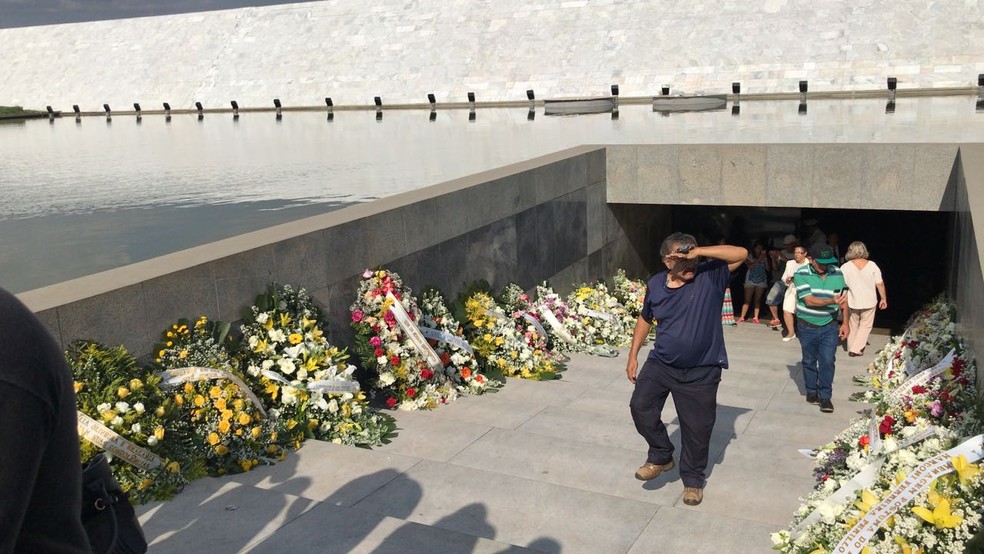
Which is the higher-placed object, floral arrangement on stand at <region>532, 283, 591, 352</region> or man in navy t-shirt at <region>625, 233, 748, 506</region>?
man in navy t-shirt at <region>625, 233, 748, 506</region>

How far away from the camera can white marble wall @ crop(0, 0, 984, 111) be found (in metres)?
34.8

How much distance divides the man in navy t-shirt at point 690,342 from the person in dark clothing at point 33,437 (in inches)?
148

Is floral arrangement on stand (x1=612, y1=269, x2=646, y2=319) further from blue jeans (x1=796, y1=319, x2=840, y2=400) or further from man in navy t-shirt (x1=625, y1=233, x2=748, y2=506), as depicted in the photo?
man in navy t-shirt (x1=625, y1=233, x2=748, y2=506)

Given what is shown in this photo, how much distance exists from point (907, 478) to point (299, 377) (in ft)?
12.5

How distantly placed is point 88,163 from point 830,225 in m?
15.8

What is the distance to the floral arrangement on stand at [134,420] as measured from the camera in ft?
Result: 15.5

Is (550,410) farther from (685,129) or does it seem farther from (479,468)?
(685,129)

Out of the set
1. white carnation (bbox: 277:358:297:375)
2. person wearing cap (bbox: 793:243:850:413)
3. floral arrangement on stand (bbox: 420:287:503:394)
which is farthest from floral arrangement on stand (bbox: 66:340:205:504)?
person wearing cap (bbox: 793:243:850:413)

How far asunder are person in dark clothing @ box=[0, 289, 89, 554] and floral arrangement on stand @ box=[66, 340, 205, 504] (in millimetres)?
3205

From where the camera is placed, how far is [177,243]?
32.6 feet

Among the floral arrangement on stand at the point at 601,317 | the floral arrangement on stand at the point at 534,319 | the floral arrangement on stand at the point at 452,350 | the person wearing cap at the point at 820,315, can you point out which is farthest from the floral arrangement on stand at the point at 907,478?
the floral arrangement on stand at the point at 601,317

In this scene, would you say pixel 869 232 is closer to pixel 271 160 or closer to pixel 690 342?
pixel 271 160

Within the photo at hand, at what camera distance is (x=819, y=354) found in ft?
24.9

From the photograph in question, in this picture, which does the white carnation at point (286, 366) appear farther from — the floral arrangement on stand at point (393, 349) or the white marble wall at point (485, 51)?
the white marble wall at point (485, 51)
